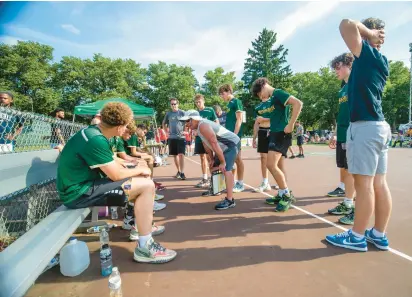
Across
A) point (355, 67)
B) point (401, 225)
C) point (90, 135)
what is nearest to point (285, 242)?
point (401, 225)

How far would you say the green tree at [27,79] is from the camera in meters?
37.6

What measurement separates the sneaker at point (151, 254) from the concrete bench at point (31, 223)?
2.20 ft

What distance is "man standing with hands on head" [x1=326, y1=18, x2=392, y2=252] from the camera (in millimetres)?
2389

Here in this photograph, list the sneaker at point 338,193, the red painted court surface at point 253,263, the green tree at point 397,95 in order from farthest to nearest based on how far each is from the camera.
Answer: the green tree at point 397,95, the sneaker at point 338,193, the red painted court surface at point 253,263

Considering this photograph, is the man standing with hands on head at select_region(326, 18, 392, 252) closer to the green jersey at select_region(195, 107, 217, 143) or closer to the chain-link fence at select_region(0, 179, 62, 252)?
the chain-link fence at select_region(0, 179, 62, 252)

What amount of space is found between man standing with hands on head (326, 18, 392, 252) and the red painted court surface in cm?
36

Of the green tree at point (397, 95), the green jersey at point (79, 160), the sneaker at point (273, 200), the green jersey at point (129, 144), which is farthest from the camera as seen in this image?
the green tree at point (397, 95)

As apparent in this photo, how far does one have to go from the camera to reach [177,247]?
2742mm

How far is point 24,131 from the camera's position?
3119 mm

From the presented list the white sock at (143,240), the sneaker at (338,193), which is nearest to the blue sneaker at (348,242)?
the white sock at (143,240)

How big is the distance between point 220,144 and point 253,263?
7.48ft

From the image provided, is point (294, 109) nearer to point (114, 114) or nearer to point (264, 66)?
point (114, 114)

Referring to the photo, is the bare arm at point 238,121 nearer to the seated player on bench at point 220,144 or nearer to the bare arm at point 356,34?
the seated player on bench at point 220,144

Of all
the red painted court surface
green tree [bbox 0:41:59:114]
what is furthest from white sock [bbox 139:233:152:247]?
green tree [bbox 0:41:59:114]
